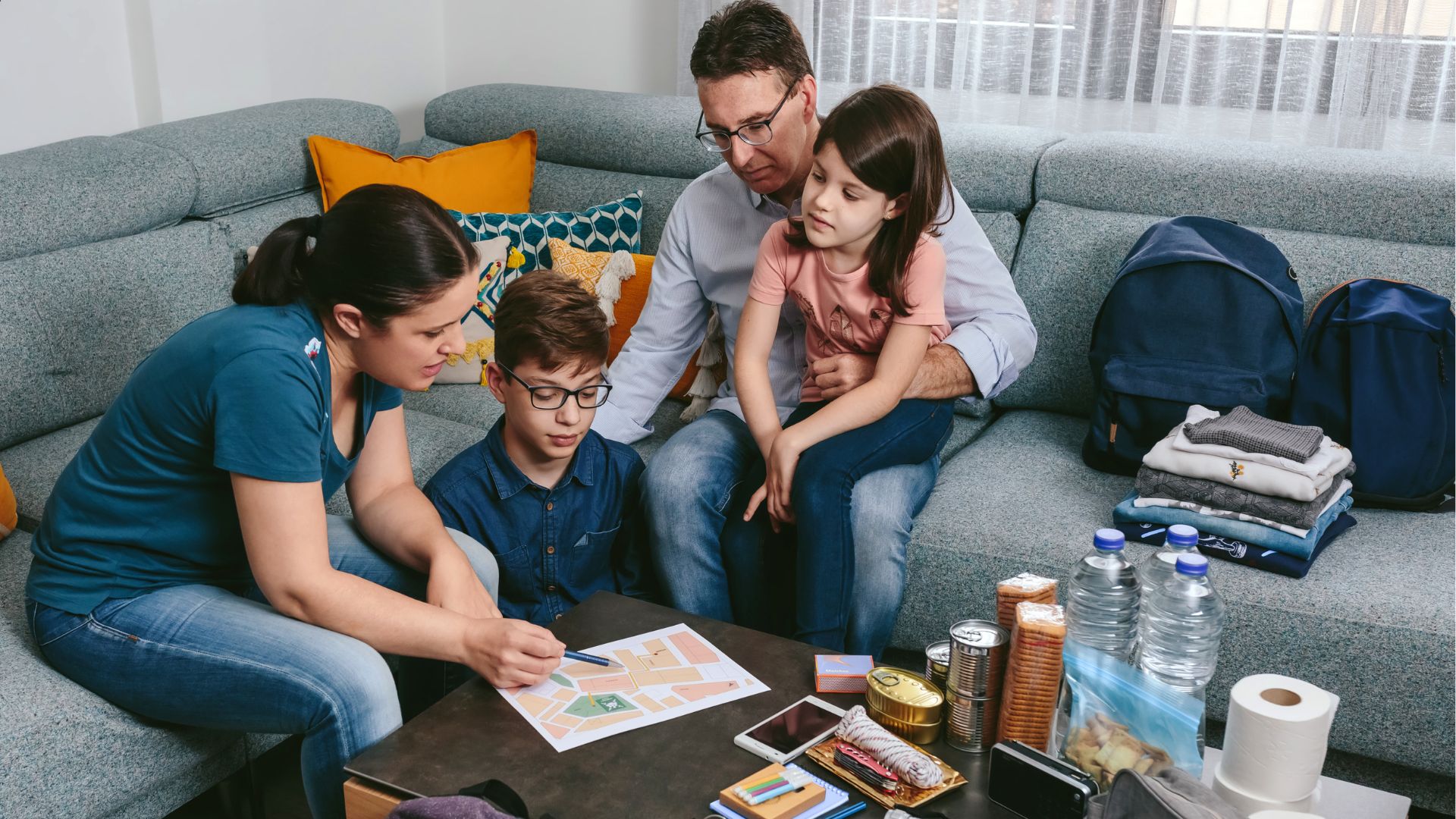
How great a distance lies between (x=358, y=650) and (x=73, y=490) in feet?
1.34

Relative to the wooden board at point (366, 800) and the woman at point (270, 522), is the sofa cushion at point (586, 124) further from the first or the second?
the wooden board at point (366, 800)

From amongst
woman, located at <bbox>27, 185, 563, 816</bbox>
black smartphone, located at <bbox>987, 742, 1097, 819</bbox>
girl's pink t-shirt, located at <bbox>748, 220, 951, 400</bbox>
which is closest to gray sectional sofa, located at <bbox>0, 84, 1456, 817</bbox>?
woman, located at <bbox>27, 185, 563, 816</bbox>

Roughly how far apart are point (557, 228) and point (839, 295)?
3.03 ft

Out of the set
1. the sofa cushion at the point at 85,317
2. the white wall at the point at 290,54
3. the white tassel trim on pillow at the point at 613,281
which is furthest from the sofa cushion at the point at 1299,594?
the white wall at the point at 290,54

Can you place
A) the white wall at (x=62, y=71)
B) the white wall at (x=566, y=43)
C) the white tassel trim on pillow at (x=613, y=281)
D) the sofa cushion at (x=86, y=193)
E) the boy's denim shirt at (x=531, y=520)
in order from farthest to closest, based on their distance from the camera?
the white wall at (x=566, y=43), the white wall at (x=62, y=71), the white tassel trim on pillow at (x=613, y=281), the sofa cushion at (x=86, y=193), the boy's denim shirt at (x=531, y=520)

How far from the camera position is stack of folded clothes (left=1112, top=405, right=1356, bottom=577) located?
65.6 inches

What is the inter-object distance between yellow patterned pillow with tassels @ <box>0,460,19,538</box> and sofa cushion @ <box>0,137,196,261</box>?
0.51 meters

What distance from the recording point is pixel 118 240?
7.53 ft

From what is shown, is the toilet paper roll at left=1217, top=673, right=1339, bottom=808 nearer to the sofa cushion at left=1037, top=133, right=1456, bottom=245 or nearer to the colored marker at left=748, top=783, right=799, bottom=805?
the colored marker at left=748, top=783, right=799, bottom=805

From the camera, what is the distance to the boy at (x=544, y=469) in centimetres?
170

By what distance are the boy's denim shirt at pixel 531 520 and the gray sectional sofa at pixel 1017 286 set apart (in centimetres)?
32

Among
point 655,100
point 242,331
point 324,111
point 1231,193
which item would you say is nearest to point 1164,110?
point 1231,193

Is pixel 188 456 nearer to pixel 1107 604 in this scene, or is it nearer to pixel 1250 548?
pixel 1107 604

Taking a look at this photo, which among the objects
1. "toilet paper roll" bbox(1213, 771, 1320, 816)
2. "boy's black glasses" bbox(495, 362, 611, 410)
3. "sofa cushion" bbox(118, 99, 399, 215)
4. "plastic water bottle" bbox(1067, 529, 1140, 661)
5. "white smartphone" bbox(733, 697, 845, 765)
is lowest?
"white smartphone" bbox(733, 697, 845, 765)
